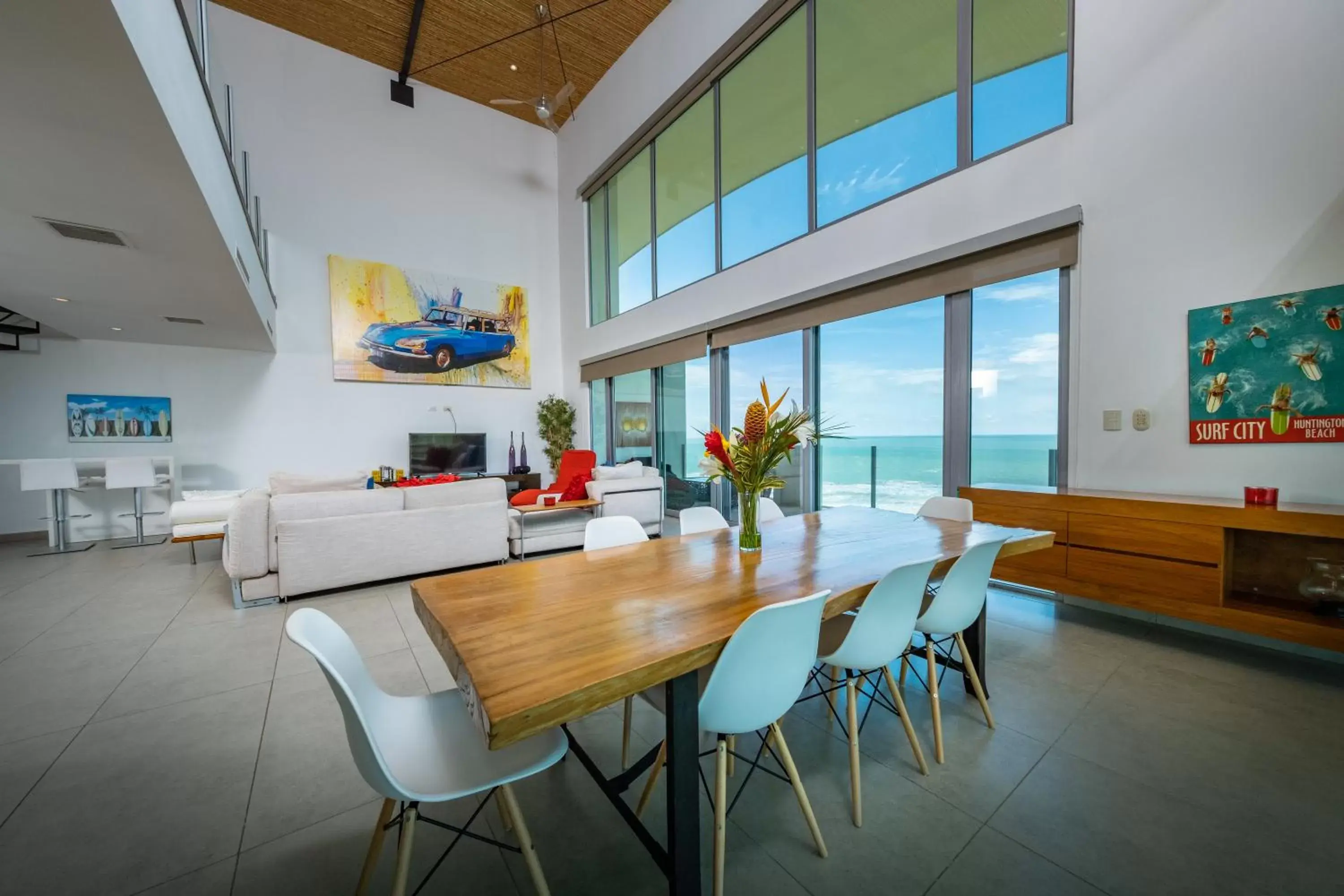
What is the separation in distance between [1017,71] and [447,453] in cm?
739

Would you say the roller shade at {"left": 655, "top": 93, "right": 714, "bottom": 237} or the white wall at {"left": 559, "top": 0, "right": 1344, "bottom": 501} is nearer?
the white wall at {"left": 559, "top": 0, "right": 1344, "bottom": 501}

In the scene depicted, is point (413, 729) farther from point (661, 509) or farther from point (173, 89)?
point (661, 509)

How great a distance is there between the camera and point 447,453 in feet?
24.0

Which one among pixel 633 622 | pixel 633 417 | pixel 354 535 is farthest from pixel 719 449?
pixel 633 417

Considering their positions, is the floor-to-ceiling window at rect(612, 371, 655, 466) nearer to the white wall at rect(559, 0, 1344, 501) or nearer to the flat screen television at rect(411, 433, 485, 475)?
the flat screen television at rect(411, 433, 485, 475)

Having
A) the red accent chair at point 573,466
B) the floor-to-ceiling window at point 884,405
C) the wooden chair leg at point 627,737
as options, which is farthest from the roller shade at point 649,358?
the wooden chair leg at point 627,737

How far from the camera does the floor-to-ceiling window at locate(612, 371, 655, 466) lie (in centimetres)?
694

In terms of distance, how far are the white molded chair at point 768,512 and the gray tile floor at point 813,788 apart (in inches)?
34.8

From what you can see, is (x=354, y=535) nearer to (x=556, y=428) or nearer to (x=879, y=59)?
(x=556, y=428)

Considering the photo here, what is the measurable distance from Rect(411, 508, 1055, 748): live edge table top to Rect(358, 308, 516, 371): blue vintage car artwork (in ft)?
21.7

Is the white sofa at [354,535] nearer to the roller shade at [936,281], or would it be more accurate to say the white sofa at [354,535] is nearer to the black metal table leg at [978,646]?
the roller shade at [936,281]

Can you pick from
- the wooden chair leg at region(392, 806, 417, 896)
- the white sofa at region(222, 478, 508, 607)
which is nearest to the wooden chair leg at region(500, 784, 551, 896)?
the wooden chair leg at region(392, 806, 417, 896)

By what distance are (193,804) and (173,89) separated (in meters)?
→ 2.53

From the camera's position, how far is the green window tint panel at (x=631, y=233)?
6.75 metres
